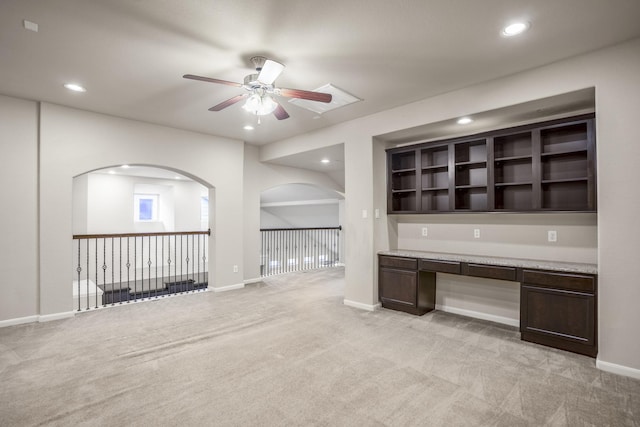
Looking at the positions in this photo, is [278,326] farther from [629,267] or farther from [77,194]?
[77,194]

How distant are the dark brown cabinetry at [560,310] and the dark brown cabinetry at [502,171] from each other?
2.51ft

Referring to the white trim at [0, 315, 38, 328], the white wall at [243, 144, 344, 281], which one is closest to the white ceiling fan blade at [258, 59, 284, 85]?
the white wall at [243, 144, 344, 281]

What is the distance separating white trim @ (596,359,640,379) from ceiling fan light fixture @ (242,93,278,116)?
386 cm

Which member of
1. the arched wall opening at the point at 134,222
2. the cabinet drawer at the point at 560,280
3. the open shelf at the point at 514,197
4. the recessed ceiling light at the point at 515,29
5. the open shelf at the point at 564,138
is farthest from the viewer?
the arched wall opening at the point at 134,222

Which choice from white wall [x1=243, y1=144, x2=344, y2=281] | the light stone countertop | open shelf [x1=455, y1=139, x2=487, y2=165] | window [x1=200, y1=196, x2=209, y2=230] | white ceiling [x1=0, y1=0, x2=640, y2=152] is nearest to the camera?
white ceiling [x1=0, y1=0, x2=640, y2=152]

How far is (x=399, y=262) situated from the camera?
4402mm

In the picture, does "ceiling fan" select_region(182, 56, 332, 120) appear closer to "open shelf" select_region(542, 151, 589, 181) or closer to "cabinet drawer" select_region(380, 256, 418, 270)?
"cabinet drawer" select_region(380, 256, 418, 270)

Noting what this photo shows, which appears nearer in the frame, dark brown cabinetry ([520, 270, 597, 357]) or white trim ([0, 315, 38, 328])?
dark brown cabinetry ([520, 270, 597, 357])

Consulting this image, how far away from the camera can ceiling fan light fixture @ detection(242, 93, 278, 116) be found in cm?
306

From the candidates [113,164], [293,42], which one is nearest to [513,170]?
[293,42]

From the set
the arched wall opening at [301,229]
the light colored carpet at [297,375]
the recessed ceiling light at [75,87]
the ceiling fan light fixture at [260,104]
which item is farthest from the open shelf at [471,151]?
the recessed ceiling light at [75,87]

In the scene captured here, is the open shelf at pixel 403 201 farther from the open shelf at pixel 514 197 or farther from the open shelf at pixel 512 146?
the open shelf at pixel 512 146

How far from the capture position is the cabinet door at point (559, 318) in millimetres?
2939

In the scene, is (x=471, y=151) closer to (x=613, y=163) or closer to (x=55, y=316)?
(x=613, y=163)
